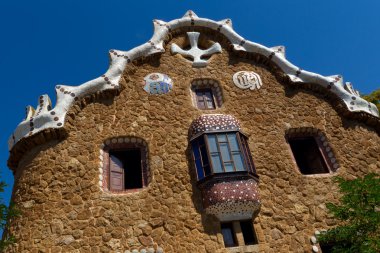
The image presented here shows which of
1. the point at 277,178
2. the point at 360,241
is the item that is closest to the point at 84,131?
the point at 277,178

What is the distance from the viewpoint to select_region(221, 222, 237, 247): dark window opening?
24.1ft

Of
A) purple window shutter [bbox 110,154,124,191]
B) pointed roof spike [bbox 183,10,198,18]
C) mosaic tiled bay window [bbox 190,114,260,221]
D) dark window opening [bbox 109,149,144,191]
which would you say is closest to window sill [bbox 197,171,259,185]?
mosaic tiled bay window [bbox 190,114,260,221]

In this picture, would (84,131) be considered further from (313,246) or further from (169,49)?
(313,246)

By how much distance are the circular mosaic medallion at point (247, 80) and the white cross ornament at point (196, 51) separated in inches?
43.2

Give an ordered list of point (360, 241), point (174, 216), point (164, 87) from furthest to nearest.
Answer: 1. point (164, 87)
2. point (174, 216)
3. point (360, 241)

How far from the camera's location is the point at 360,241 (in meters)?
6.01

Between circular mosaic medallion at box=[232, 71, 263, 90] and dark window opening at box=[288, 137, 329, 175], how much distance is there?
1.95 meters

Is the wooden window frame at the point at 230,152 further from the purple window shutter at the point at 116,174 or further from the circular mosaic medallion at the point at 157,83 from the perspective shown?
the circular mosaic medallion at the point at 157,83

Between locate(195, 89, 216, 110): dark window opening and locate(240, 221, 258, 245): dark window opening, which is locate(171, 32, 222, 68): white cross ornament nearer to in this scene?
locate(195, 89, 216, 110): dark window opening

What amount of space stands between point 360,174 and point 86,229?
21.9 feet

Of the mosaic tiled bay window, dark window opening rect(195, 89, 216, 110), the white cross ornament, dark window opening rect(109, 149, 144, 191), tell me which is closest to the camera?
the mosaic tiled bay window

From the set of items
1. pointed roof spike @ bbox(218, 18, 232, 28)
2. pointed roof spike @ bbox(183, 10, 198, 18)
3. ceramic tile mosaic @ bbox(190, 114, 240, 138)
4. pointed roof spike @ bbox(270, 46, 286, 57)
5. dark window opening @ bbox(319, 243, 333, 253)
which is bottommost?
dark window opening @ bbox(319, 243, 333, 253)

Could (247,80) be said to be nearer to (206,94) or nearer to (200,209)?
(206,94)

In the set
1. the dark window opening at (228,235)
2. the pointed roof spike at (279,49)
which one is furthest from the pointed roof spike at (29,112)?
the pointed roof spike at (279,49)
